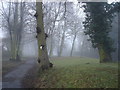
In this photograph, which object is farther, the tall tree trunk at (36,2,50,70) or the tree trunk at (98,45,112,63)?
the tree trunk at (98,45,112,63)

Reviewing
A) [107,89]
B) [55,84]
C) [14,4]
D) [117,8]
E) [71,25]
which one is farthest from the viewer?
[71,25]

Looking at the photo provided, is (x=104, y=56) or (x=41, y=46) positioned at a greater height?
(x=41, y=46)

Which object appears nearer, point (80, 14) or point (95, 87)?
point (95, 87)

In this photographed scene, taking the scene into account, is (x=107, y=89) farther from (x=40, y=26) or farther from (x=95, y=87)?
(x=40, y=26)

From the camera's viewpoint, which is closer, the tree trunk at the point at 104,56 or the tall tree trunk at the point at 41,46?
the tall tree trunk at the point at 41,46

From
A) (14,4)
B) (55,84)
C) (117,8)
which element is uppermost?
(14,4)

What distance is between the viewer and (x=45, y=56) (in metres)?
17.5

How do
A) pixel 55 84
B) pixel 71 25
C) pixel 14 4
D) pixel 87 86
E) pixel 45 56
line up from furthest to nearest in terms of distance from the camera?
pixel 71 25 → pixel 14 4 → pixel 45 56 → pixel 55 84 → pixel 87 86

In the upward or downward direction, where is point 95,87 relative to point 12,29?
downward

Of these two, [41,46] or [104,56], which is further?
[104,56]

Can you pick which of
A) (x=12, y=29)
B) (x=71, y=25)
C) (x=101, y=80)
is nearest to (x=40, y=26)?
(x=101, y=80)

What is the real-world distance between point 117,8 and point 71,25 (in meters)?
28.2

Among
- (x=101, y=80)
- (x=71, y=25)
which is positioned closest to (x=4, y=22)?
(x=71, y=25)

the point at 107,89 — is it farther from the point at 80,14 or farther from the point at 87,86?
the point at 80,14
